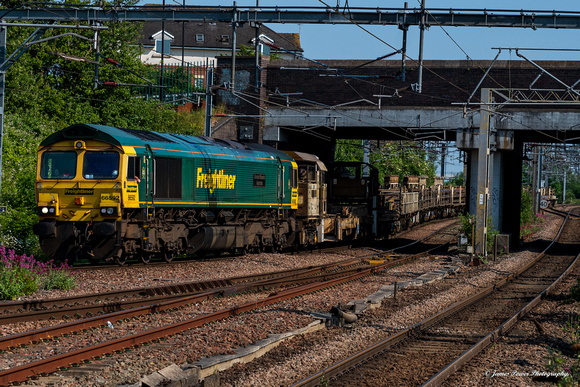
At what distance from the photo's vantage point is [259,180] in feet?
78.5

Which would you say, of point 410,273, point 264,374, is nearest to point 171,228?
point 410,273

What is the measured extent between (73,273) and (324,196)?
46.0 feet

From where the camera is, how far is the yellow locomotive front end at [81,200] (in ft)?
57.1

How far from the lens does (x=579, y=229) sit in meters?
49.3

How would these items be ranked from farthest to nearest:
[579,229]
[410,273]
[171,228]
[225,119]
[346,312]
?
1. [579,229]
2. [225,119]
3. [410,273]
4. [171,228]
5. [346,312]

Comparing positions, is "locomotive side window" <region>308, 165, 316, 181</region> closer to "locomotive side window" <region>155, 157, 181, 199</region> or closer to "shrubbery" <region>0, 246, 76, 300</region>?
"locomotive side window" <region>155, 157, 181, 199</region>

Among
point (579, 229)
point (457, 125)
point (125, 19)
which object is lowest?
point (579, 229)

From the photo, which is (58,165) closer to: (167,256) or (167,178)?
(167,178)

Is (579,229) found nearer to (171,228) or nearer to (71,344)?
(171,228)

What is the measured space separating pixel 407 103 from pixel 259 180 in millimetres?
11657

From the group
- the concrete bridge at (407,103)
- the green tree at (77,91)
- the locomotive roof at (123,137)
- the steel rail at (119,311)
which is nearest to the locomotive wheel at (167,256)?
the locomotive roof at (123,137)

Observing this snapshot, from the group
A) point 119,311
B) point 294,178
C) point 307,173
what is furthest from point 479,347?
point 307,173

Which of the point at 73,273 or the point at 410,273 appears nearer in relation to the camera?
the point at 73,273

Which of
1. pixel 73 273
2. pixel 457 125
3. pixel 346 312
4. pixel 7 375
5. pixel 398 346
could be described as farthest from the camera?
pixel 457 125
